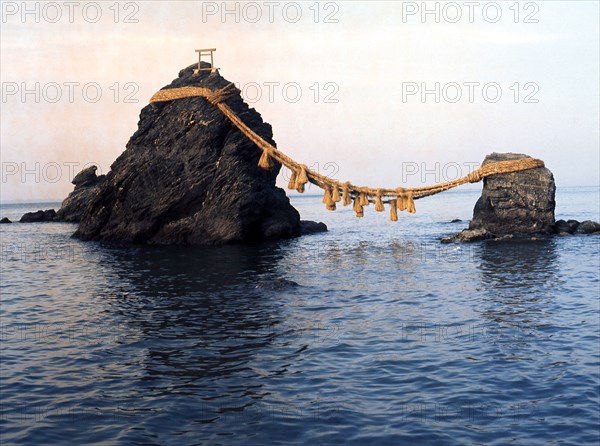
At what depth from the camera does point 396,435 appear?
7.89 m

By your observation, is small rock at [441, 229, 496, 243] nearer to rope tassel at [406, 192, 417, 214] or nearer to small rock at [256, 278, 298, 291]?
rope tassel at [406, 192, 417, 214]

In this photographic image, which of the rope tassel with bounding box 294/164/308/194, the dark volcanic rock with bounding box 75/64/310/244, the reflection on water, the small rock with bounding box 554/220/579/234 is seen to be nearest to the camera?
the reflection on water

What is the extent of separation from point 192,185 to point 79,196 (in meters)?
30.7

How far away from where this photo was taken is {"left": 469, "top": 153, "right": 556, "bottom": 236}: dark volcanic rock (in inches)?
1149

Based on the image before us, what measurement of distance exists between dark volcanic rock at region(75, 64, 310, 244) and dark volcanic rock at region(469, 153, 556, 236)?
10.8 meters

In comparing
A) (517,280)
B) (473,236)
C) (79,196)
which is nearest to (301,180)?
(473,236)

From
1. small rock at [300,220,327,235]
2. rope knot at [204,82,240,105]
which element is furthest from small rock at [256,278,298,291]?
small rock at [300,220,327,235]

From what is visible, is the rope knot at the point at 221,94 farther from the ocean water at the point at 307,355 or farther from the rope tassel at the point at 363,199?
the ocean water at the point at 307,355

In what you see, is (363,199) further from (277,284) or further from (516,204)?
(277,284)

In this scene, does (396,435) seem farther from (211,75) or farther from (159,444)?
(211,75)

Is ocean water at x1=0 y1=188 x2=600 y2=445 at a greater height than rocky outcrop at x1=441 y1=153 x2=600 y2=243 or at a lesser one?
lesser

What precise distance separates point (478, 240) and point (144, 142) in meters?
18.2

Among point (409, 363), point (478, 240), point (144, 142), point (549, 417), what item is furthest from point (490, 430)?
point (144, 142)

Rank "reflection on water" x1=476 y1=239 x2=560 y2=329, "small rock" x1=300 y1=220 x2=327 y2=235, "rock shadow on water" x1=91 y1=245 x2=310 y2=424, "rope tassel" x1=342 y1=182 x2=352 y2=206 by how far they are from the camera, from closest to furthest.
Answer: "rock shadow on water" x1=91 y1=245 x2=310 y2=424 → "reflection on water" x1=476 y1=239 x2=560 y2=329 → "rope tassel" x1=342 y1=182 x2=352 y2=206 → "small rock" x1=300 y1=220 x2=327 y2=235
